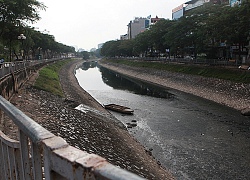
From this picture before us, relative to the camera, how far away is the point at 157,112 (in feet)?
82.6

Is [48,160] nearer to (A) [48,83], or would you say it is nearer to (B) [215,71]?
(A) [48,83]

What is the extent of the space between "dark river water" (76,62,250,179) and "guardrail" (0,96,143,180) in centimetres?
1095

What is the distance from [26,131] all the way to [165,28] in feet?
199

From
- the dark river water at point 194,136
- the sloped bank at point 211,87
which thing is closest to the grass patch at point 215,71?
the sloped bank at point 211,87

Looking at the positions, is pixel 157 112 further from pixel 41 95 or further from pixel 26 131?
pixel 26 131

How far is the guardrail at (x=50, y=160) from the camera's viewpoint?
142 cm

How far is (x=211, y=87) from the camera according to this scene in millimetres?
33594

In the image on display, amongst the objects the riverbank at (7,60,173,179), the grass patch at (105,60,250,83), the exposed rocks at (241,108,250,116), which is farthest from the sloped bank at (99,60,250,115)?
the riverbank at (7,60,173,179)

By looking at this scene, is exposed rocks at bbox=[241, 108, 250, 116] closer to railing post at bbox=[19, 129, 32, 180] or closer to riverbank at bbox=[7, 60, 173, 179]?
riverbank at bbox=[7, 60, 173, 179]

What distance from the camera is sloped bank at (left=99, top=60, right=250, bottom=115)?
87.8 ft

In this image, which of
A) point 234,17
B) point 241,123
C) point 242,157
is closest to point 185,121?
point 241,123

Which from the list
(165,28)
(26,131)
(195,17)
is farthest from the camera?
(165,28)

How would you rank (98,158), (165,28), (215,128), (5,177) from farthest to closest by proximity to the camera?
(165,28) < (215,128) < (5,177) < (98,158)

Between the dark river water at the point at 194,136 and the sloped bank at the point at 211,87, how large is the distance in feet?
4.89
